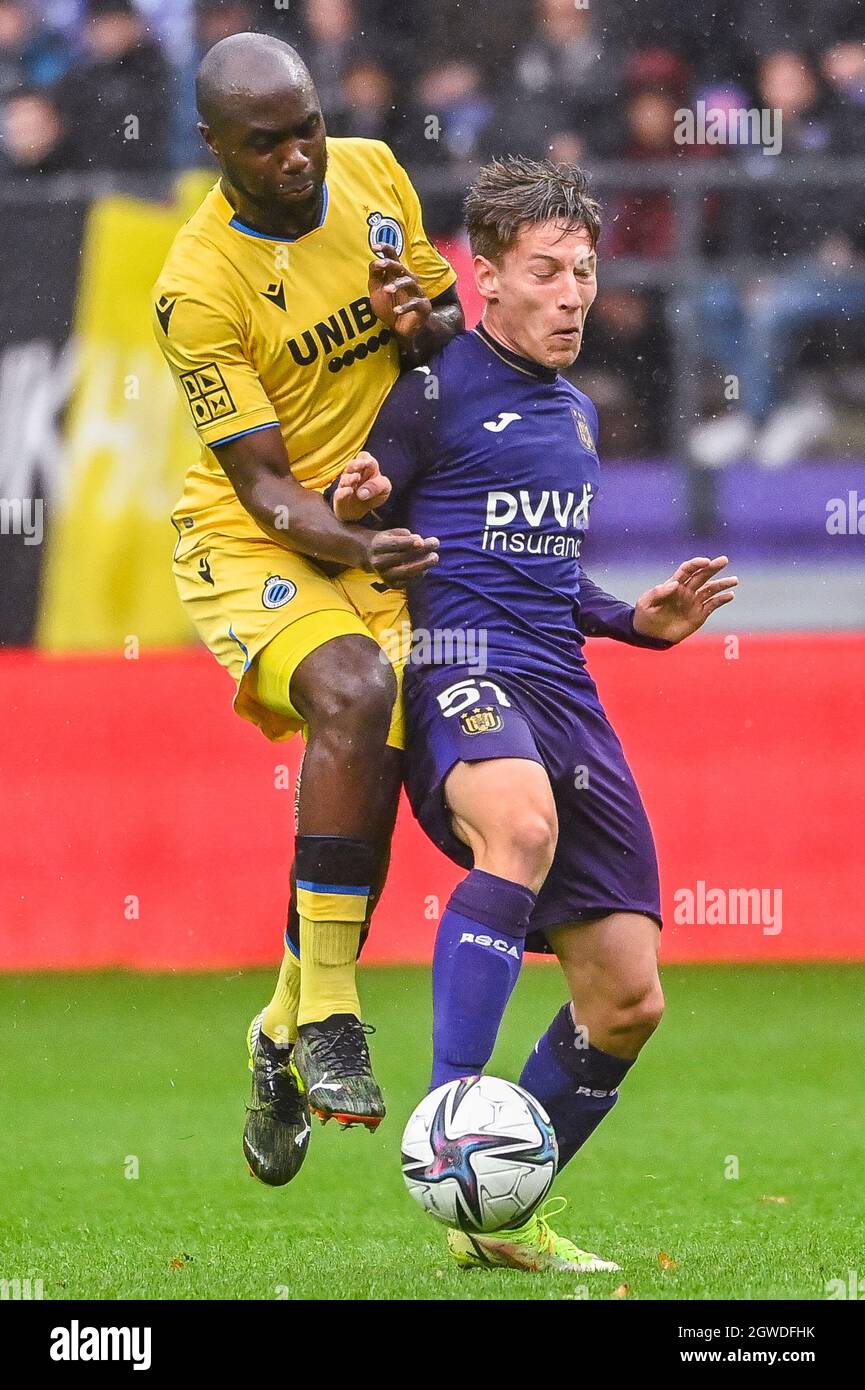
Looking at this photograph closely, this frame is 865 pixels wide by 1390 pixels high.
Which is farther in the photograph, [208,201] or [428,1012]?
[428,1012]

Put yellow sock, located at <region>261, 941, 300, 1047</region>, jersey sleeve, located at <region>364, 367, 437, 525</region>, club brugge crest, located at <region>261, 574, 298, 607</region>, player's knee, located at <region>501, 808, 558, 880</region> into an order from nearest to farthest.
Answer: player's knee, located at <region>501, 808, 558, 880</region>
jersey sleeve, located at <region>364, 367, 437, 525</region>
club brugge crest, located at <region>261, 574, 298, 607</region>
yellow sock, located at <region>261, 941, 300, 1047</region>

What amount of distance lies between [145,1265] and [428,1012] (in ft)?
12.8

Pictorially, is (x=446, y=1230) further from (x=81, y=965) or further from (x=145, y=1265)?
(x=81, y=965)

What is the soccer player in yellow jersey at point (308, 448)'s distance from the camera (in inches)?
176

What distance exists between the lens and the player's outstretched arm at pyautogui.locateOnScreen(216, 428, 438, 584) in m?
4.41

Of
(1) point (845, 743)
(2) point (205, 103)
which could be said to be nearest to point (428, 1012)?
(1) point (845, 743)

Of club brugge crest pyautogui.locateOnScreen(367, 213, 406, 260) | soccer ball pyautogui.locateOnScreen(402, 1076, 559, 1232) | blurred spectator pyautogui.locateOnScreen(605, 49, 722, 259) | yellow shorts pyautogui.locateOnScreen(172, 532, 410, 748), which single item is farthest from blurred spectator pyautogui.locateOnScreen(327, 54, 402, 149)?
soccer ball pyautogui.locateOnScreen(402, 1076, 559, 1232)

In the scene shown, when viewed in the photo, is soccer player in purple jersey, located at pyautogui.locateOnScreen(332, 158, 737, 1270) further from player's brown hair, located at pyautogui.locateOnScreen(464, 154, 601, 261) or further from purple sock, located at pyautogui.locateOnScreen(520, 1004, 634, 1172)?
purple sock, located at pyautogui.locateOnScreen(520, 1004, 634, 1172)

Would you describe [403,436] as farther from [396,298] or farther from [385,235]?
[385,235]

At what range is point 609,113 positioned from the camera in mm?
10992

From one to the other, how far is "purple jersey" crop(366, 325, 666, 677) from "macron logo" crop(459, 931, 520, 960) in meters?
0.63

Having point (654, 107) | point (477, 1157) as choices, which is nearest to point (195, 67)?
point (654, 107)

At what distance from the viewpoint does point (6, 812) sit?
344 inches

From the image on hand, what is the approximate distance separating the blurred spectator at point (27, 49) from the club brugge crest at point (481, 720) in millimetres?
7438
